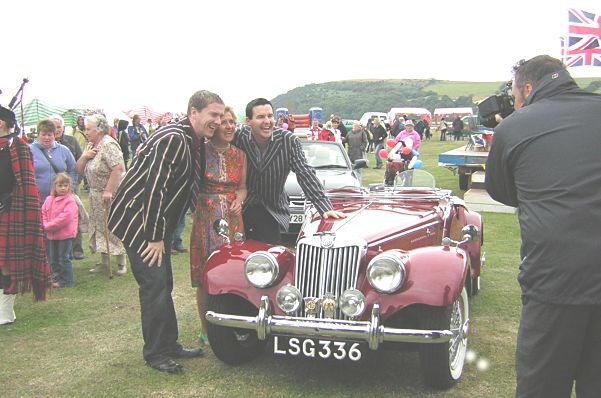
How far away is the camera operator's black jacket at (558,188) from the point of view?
2.39m

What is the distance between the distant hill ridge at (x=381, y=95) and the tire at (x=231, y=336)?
72012 millimetres

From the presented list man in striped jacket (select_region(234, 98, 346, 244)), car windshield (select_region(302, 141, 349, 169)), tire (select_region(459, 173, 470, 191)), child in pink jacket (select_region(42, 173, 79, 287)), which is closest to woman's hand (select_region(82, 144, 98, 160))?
child in pink jacket (select_region(42, 173, 79, 287))

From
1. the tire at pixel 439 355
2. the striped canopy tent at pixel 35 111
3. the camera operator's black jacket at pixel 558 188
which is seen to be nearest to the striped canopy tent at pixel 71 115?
the striped canopy tent at pixel 35 111

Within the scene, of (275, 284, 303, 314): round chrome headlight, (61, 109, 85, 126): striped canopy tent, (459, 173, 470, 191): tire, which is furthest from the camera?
(61, 109, 85, 126): striped canopy tent

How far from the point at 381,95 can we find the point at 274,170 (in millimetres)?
114470

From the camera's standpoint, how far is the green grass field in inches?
157

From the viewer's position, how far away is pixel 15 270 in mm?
5133

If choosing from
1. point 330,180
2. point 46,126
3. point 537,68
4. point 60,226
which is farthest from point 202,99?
point 330,180

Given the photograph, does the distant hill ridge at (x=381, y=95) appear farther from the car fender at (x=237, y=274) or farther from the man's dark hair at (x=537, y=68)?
the man's dark hair at (x=537, y=68)

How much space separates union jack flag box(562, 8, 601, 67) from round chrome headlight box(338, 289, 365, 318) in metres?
12.4

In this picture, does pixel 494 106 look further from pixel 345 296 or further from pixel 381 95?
pixel 381 95

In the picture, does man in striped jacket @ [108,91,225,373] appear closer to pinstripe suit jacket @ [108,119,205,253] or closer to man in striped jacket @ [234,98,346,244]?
pinstripe suit jacket @ [108,119,205,253]

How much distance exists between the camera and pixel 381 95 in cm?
11656

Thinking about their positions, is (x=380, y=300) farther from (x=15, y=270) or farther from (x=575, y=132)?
(x=15, y=270)
